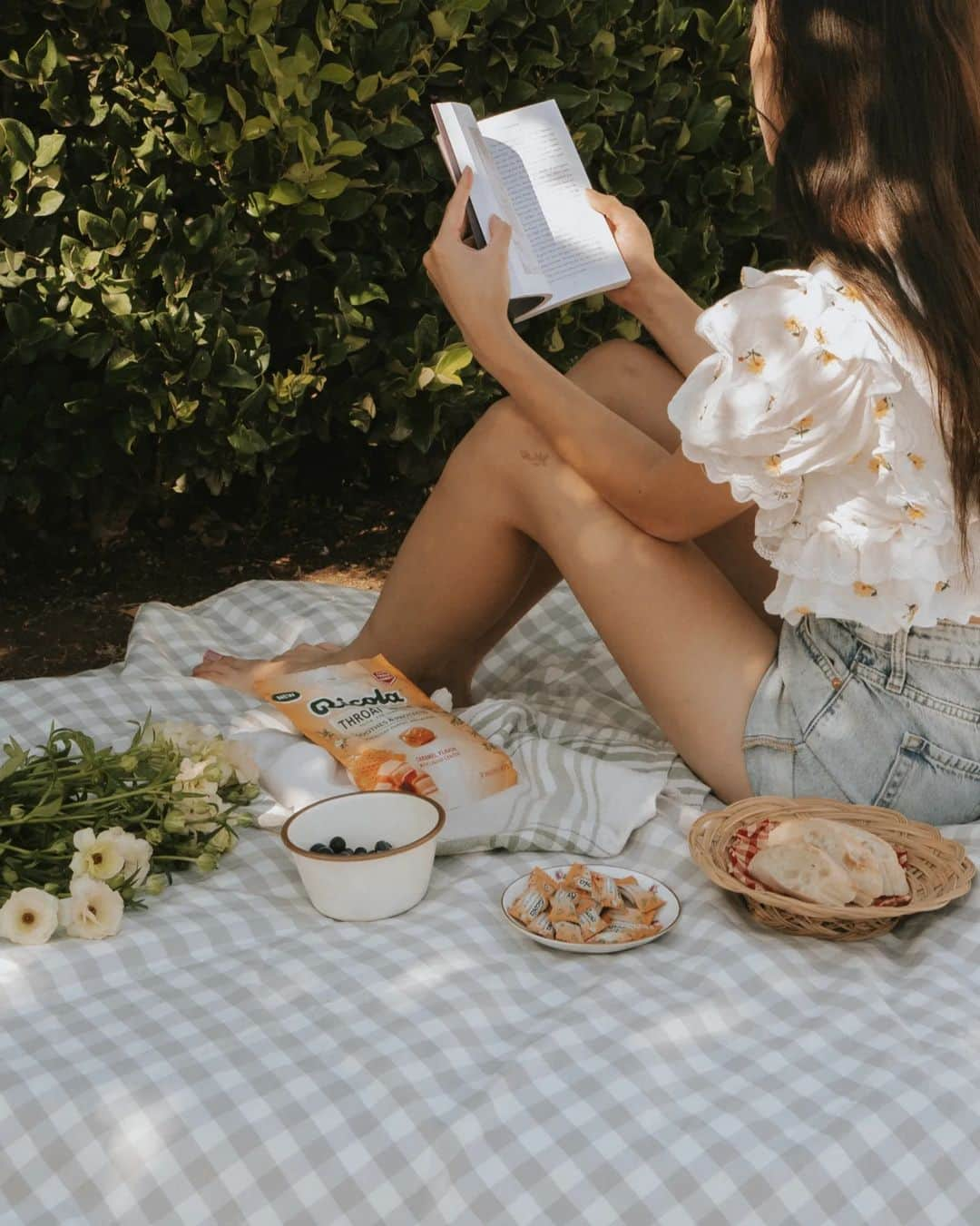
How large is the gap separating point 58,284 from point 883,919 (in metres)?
2.01

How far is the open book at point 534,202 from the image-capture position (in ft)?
7.48

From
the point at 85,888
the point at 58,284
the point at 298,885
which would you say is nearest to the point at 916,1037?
the point at 298,885

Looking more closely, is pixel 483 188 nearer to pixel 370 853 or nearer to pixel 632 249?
pixel 632 249

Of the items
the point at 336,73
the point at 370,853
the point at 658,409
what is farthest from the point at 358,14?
the point at 370,853

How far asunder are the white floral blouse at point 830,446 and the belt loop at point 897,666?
66 millimetres

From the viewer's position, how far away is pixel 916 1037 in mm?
1690

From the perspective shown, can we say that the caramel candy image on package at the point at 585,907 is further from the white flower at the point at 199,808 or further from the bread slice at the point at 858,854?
the white flower at the point at 199,808

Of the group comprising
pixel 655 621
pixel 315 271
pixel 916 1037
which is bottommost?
pixel 916 1037

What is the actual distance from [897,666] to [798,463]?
340 millimetres

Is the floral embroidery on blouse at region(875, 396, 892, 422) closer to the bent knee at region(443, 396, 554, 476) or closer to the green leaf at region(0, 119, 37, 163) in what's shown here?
the bent knee at region(443, 396, 554, 476)

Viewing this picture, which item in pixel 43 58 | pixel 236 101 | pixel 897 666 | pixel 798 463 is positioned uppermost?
pixel 43 58

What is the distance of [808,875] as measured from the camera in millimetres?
1845

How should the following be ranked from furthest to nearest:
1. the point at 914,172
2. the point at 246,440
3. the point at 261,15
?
the point at 246,440 → the point at 261,15 → the point at 914,172

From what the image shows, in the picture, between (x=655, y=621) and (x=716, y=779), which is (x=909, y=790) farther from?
(x=655, y=621)
